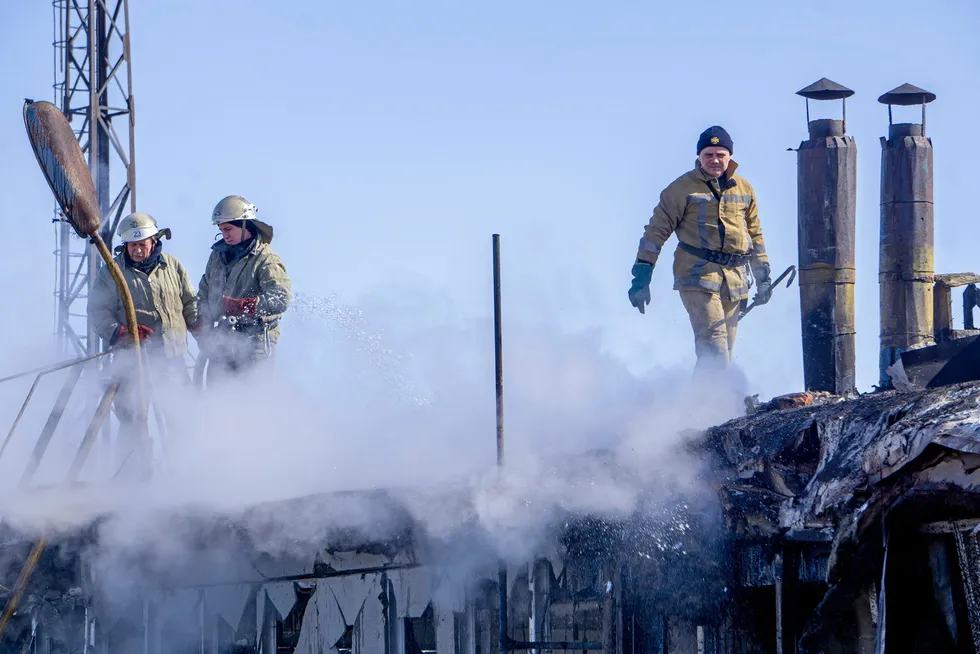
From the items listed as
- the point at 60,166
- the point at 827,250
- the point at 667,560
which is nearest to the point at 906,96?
the point at 827,250

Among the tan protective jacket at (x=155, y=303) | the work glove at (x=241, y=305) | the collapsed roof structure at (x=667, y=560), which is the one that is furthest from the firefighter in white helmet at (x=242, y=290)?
the collapsed roof structure at (x=667, y=560)

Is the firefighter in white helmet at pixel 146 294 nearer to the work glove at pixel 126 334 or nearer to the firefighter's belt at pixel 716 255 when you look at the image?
the work glove at pixel 126 334

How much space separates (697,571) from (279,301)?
418cm

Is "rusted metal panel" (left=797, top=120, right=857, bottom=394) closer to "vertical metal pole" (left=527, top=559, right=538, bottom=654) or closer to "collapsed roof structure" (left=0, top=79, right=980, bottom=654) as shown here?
"collapsed roof structure" (left=0, top=79, right=980, bottom=654)

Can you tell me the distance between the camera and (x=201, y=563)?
980cm

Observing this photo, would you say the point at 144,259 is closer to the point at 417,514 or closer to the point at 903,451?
the point at 417,514

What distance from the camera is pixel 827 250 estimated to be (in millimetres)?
11875

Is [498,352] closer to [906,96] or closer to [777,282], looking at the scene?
[777,282]

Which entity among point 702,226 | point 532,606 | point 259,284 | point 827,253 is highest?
point 827,253

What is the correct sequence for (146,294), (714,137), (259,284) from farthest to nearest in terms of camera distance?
(146,294), (259,284), (714,137)

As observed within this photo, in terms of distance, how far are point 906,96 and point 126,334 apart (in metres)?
6.97

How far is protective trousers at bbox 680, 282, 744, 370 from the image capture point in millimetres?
9625

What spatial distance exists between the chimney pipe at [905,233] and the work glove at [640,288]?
333cm

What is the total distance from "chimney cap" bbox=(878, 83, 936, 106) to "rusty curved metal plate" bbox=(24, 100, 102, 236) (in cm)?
712
